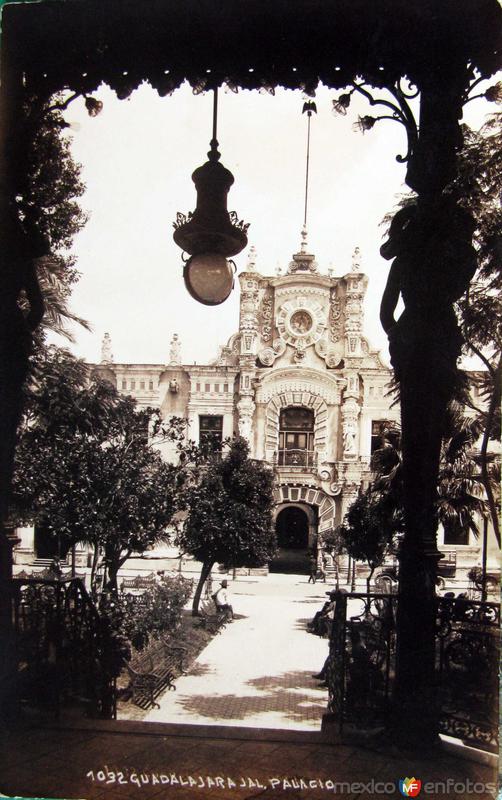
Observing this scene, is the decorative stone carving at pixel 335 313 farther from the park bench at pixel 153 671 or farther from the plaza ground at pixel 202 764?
the plaza ground at pixel 202 764

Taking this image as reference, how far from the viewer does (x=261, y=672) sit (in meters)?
9.86

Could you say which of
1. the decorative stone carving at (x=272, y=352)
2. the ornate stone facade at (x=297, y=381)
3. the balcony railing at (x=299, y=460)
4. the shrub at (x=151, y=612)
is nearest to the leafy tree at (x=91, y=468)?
the shrub at (x=151, y=612)

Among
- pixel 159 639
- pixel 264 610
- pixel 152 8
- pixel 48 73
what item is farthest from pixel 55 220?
pixel 264 610

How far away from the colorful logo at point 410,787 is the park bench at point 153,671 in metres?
5.00

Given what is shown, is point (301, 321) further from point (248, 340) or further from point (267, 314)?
point (248, 340)

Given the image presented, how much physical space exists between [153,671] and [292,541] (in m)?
9.11

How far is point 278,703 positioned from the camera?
8.45 metres

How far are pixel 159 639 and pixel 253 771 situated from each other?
7.90m

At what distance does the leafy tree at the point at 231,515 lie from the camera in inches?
544

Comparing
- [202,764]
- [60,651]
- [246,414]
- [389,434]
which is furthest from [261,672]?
[246,414]

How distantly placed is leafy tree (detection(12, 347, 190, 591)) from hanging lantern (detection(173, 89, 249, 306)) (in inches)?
136

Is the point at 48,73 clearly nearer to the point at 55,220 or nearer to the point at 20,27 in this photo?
the point at 20,27

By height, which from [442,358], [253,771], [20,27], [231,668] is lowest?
[231,668]

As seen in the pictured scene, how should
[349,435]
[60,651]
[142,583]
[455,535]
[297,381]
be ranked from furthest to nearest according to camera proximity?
[349,435] < [455,535] < [142,583] < [297,381] < [60,651]
